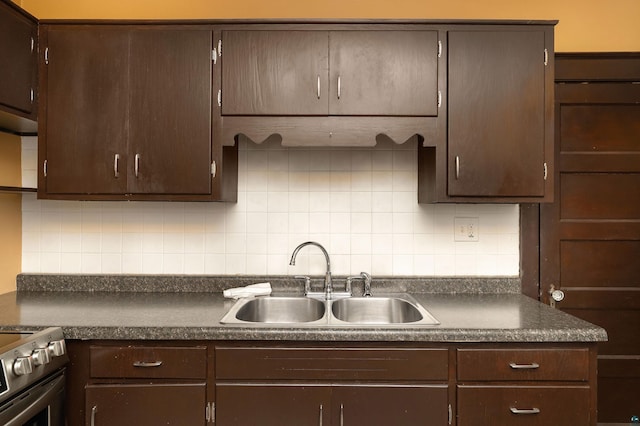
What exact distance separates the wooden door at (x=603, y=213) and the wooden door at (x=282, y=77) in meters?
1.32

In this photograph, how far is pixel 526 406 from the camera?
1609 millimetres

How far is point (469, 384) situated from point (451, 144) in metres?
1.04

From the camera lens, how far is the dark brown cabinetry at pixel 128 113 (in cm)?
201

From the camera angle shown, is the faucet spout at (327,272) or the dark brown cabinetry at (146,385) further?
the faucet spout at (327,272)

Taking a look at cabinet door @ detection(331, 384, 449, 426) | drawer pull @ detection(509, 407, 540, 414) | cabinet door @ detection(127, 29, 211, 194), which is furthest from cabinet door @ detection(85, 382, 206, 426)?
drawer pull @ detection(509, 407, 540, 414)

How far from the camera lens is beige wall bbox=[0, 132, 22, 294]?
7.22ft

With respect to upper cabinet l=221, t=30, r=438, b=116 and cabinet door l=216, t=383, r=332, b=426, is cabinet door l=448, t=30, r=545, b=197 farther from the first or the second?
cabinet door l=216, t=383, r=332, b=426

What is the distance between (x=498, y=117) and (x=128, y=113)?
1718mm

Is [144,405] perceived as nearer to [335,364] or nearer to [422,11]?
[335,364]

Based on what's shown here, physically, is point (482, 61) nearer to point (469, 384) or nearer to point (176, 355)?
point (469, 384)

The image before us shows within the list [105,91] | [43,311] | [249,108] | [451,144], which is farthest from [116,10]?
[451,144]

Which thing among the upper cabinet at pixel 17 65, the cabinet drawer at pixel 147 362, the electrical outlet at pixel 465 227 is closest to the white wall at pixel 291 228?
the electrical outlet at pixel 465 227

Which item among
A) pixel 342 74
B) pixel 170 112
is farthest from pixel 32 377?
pixel 342 74

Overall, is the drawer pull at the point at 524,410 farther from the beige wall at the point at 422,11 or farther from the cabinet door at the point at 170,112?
the beige wall at the point at 422,11
